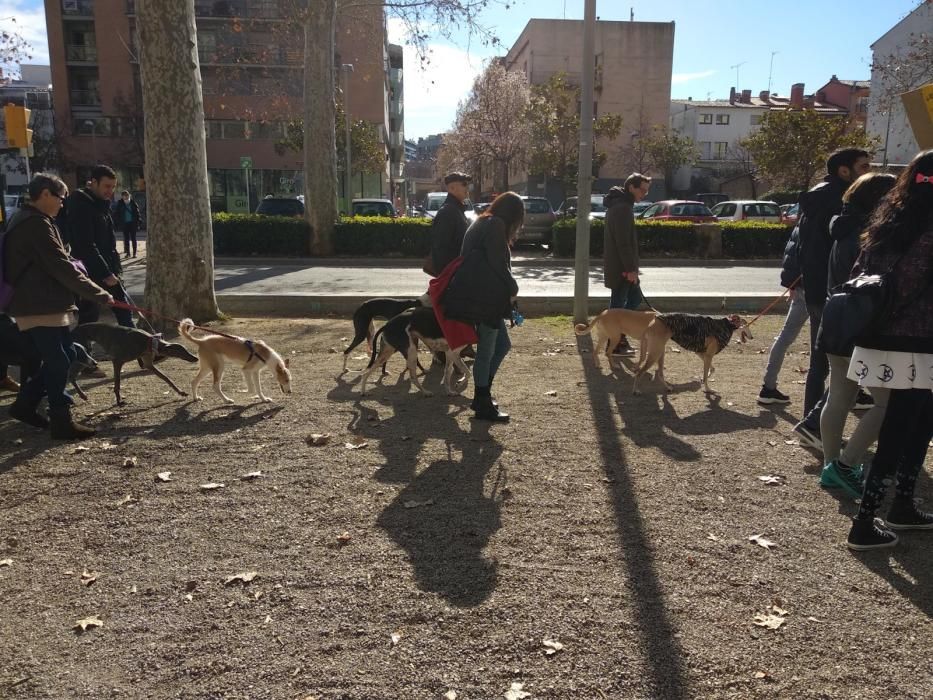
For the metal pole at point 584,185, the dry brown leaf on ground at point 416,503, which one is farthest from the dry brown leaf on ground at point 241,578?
the metal pole at point 584,185

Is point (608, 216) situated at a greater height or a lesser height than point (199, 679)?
greater

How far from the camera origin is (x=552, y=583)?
327 cm

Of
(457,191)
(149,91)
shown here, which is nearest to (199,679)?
(457,191)

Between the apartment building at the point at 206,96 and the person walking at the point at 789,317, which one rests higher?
the apartment building at the point at 206,96

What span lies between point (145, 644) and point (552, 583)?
178cm

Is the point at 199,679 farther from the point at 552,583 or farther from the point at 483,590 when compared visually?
the point at 552,583

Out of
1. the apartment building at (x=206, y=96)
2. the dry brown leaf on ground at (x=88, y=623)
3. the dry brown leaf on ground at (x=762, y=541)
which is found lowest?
the dry brown leaf on ground at (x=88, y=623)

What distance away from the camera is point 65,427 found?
5.24 m

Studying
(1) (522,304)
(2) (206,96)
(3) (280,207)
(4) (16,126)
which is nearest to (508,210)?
(1) (522,304)

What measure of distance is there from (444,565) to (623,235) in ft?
17.0

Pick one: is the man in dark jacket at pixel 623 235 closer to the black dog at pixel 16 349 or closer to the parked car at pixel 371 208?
the black dog at pixel 16 349

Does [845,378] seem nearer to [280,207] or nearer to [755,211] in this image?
[755,211]

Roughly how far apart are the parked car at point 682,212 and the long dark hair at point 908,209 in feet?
71.4

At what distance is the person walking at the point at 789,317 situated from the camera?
5625mm
